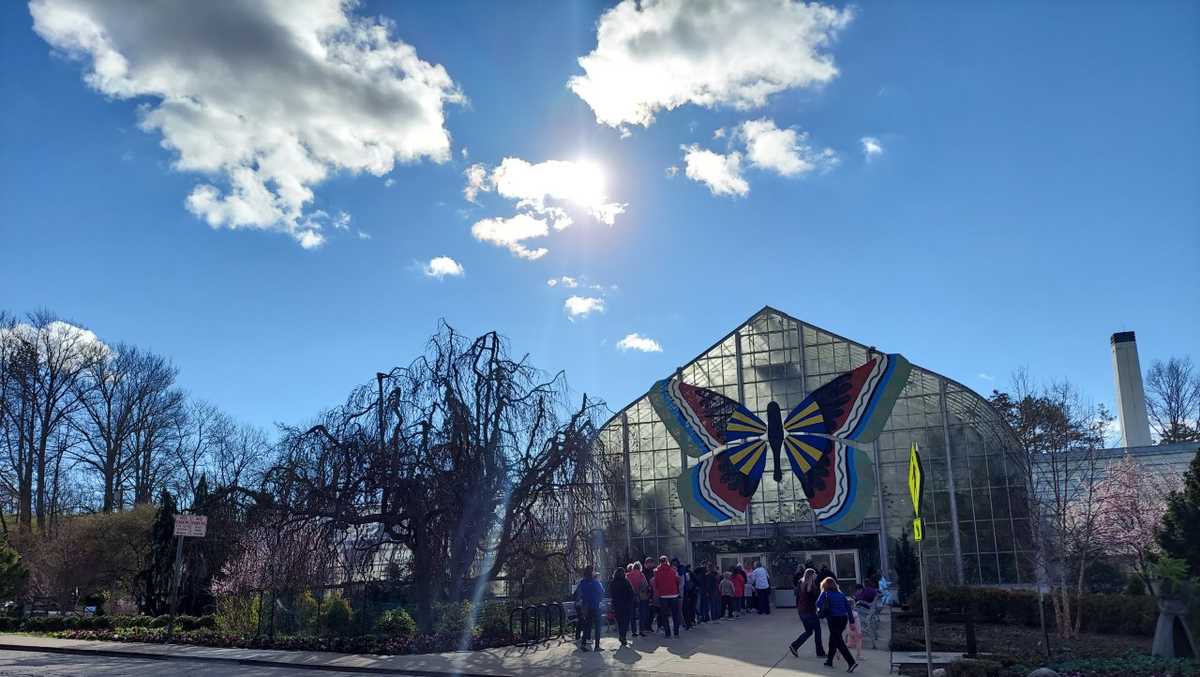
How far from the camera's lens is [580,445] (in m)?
18.0

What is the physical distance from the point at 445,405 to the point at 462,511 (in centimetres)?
223

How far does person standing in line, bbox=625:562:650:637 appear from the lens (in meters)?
17.3

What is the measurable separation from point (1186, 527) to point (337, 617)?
724 inches

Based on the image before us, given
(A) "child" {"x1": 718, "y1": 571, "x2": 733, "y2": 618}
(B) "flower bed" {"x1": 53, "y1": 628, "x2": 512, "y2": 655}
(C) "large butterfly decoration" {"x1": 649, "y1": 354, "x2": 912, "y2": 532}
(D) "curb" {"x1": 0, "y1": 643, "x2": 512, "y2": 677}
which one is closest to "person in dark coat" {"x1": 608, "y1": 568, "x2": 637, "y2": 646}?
(B) "flower bed" {"x1": 53, "y1": 628, "x2": 512, "y2": 655}

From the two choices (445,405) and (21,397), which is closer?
(445,405)

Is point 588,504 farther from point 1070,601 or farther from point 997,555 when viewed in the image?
point 997,555

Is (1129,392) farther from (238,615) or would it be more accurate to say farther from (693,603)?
(238,615)

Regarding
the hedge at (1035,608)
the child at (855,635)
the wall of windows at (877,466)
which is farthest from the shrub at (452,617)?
the wall of windows at (877,466)

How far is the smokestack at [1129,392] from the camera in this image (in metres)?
44.5

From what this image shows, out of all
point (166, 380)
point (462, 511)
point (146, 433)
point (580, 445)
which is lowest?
point (462, 511)

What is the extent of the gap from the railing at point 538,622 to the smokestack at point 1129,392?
123 feet

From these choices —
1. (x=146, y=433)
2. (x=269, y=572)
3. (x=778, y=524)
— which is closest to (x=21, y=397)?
(x=146, y=433)

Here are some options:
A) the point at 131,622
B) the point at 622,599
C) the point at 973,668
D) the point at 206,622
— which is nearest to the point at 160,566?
the point at 131,622

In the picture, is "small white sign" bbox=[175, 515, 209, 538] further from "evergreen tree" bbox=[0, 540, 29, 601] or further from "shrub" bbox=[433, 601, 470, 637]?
"evergreen tree" bbox=[0, 540, 29, 601]
